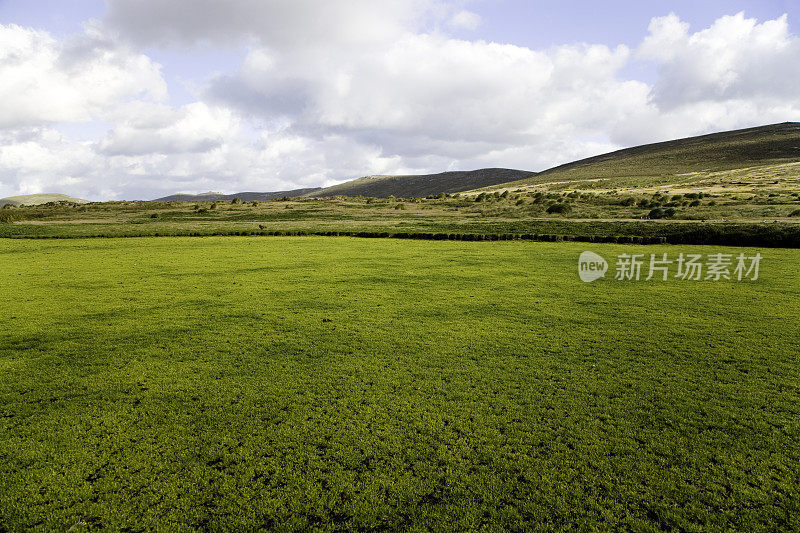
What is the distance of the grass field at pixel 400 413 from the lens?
4.28 m

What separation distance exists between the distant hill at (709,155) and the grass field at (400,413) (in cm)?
9437

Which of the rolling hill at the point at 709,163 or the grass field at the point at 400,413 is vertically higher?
the rolling hill at the point at 709,163

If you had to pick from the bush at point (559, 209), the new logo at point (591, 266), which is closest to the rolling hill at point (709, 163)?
the bush at point (559, 209)

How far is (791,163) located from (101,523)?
115623mm

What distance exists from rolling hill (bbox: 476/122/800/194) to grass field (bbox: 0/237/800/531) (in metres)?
71.5

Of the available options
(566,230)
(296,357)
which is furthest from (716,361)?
(566,230)

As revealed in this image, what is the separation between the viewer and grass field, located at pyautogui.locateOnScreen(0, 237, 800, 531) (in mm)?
4277

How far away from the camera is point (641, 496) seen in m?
4.39

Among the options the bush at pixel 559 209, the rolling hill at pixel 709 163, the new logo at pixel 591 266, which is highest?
the rolling hill at pixel 709 163

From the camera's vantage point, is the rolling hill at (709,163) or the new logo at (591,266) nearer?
the new logo at (591,266)

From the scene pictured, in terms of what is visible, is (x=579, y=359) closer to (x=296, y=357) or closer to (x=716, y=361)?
(x=716, y=361)

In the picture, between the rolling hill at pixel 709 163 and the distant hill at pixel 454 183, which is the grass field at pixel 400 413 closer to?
the rolling hill at pixel 709 163

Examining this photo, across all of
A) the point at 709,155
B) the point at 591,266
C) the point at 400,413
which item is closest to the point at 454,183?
the point at 709,155

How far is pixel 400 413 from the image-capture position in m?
5.91
